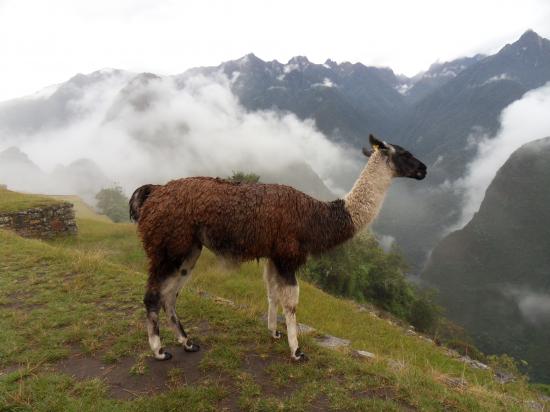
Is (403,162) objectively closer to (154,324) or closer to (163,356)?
(154,324)

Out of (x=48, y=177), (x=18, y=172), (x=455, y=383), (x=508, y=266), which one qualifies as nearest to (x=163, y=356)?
(x=455, y=383)

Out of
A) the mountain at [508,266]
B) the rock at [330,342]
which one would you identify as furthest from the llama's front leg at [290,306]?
the mountain at [508,266]

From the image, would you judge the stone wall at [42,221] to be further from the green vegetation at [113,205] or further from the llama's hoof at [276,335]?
the green vegetation at [113,205]

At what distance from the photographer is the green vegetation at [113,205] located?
58.9m

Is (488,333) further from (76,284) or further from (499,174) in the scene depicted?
(76,284)

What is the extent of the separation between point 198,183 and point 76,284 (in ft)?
12.6

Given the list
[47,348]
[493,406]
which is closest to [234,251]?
[47,348]

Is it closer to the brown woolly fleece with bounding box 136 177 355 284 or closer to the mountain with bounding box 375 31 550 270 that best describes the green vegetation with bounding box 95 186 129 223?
the brown woolly fleece with bounding box 136 177 355 284

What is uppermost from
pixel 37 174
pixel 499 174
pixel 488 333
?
A: pixel 499 174

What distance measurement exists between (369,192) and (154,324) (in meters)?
3.29

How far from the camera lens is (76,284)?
6863 mm

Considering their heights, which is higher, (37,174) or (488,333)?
(37,174)

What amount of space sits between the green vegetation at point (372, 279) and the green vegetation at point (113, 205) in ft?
136

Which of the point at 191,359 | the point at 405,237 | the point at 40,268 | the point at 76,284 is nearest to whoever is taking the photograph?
the point at 191,359
